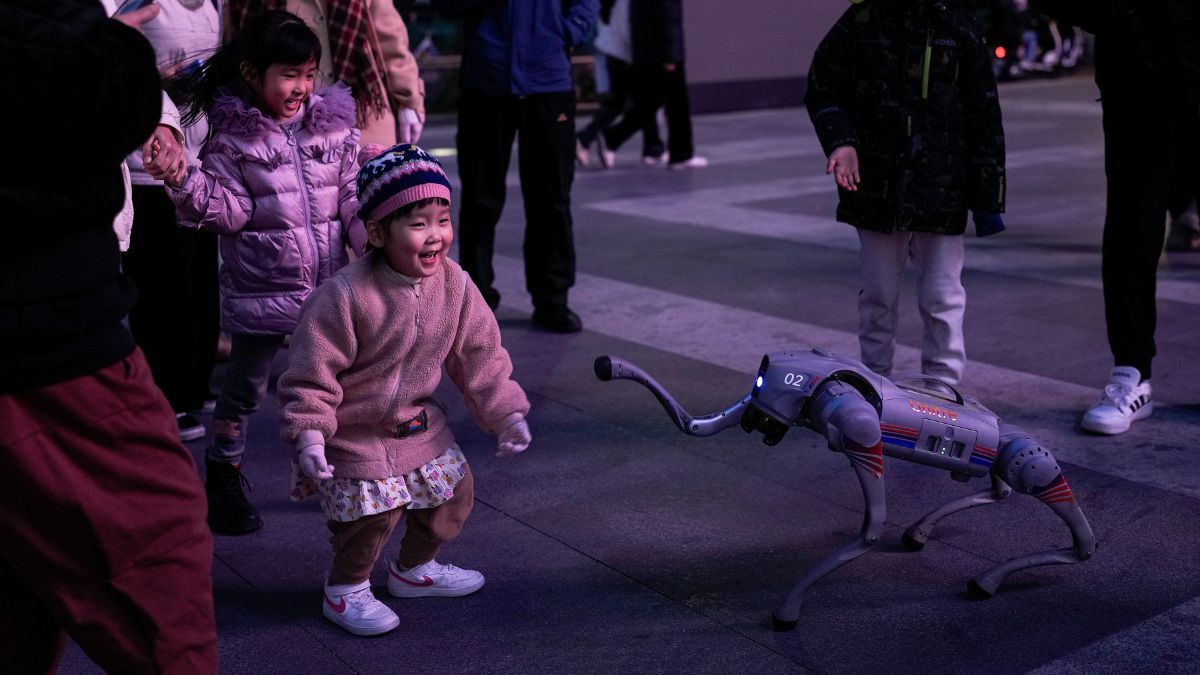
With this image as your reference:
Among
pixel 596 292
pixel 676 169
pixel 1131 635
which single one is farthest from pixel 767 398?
pixel 676 169

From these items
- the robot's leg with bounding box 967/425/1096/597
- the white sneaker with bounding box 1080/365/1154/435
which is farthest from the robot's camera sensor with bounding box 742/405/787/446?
the white sneaker with bounding box 1080/365/1154/435

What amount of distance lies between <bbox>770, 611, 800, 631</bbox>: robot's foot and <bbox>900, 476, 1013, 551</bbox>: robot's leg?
60 centimetres

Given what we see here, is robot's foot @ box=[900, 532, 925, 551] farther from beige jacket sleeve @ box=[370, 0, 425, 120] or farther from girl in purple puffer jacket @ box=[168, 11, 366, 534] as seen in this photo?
beige jacket sleeve @ box=[370, 0, 425, 120]

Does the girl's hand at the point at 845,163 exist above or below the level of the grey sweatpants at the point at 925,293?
above

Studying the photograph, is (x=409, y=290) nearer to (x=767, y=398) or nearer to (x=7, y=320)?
(x=767, y=398)

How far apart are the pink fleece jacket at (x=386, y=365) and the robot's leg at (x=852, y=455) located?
74 cm

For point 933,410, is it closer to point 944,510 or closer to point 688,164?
point 944,510

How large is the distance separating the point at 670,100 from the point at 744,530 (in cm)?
852

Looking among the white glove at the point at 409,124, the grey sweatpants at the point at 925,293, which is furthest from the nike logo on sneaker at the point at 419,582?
the white glove at the point at 409,124

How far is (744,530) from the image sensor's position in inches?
155

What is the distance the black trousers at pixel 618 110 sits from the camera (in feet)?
40.4

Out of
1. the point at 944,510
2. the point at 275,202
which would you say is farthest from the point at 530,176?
the point at 944,510

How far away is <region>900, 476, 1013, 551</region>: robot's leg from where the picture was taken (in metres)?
3.68

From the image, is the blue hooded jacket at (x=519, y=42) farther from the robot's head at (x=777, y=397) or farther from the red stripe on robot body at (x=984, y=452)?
the red stripe on robot body at (x=984, y=452)
